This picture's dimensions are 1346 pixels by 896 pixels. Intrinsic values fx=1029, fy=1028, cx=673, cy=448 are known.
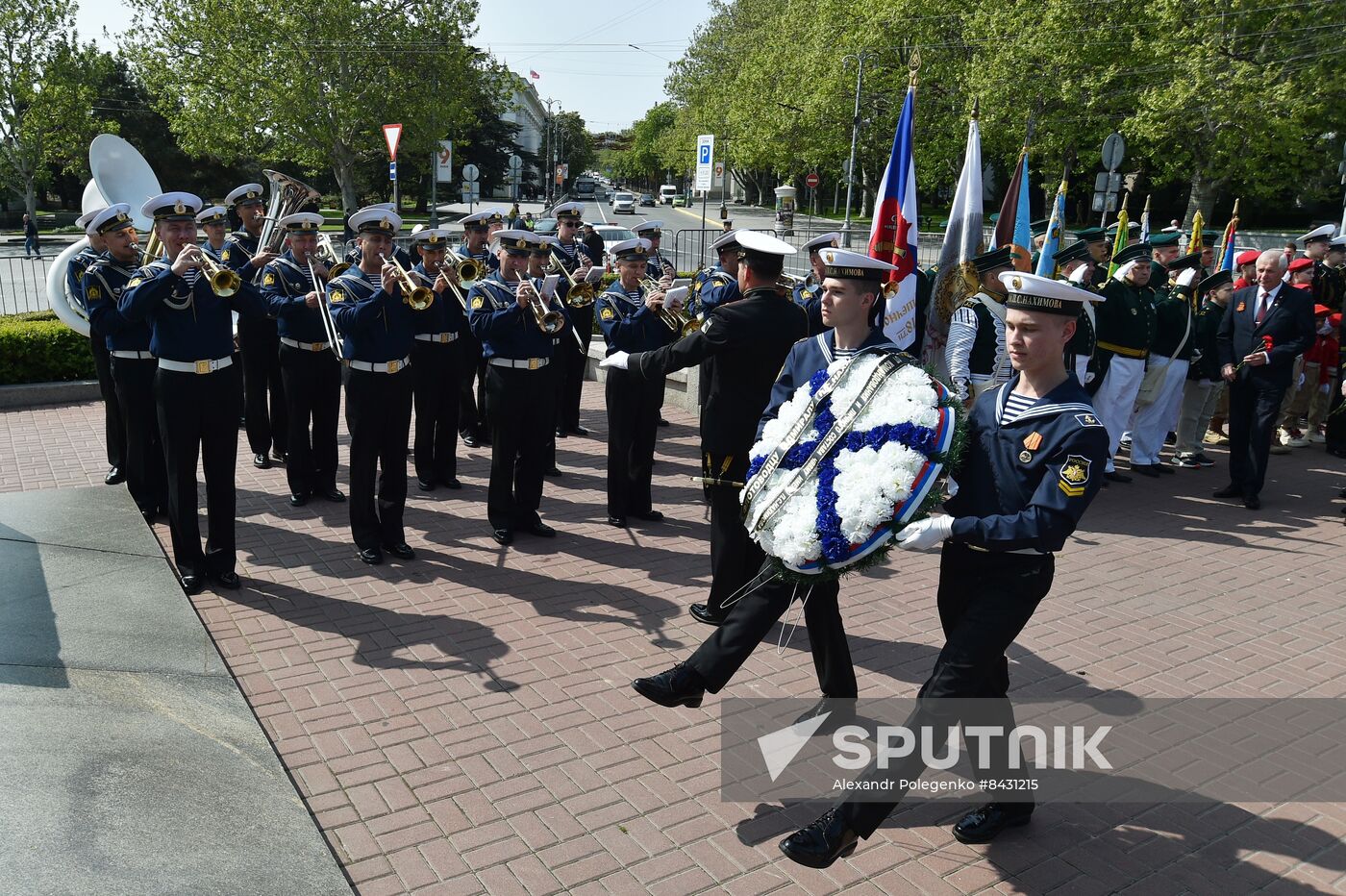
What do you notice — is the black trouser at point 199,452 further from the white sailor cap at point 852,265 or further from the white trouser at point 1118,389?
the white trouser at point 1118,389

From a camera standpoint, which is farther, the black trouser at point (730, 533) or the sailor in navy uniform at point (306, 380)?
the sailor in navy uniform at point (306, 380)

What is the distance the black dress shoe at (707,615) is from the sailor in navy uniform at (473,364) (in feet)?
14.2

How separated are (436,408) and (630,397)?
5.71 feet

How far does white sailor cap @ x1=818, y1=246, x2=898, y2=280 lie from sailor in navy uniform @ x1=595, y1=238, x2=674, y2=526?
3542 mm

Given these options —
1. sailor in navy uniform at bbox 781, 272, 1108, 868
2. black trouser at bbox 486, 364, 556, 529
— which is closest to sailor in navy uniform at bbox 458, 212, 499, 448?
black trouser at bbox 486, 364, 556, 529

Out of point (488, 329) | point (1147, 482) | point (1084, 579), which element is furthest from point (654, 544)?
point (1147, 482)

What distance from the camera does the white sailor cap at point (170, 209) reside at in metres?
5.99

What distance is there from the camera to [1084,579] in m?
6.97

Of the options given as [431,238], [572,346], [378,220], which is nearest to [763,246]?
[378,220]

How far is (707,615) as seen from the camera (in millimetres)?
5965

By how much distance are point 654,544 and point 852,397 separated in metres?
3.75

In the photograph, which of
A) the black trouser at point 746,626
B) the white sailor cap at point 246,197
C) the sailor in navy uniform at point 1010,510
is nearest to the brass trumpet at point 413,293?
the white sailor cap at point 246,197

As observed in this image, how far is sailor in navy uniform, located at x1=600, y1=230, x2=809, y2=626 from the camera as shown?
16.7ft

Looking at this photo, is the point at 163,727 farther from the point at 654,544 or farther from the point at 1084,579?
the point at 1084,579
